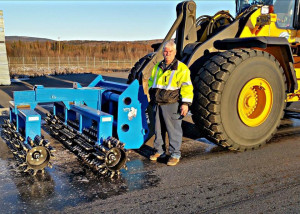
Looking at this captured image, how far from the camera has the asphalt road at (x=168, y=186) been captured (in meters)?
3.19

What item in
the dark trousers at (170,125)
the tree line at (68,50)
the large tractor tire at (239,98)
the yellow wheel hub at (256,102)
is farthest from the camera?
the tree line at (68,50)

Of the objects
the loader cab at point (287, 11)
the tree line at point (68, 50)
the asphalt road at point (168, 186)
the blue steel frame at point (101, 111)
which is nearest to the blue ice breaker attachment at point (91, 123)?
the blue steel frame at point (101, 111)

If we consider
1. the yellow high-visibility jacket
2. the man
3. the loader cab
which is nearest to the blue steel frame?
the man

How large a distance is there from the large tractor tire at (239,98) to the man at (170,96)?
45cm

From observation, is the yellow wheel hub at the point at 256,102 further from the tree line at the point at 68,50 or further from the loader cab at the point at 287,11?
the tree line at the point at 68,50

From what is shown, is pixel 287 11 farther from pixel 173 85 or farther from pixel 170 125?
pixel 170 125

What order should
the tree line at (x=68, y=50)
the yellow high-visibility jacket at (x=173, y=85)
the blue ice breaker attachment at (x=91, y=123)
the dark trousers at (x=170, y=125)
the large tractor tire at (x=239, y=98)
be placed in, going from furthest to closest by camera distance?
the tree line at (x=68, y=50), the large tractor tire at (x=239, y=98), the dark trousers at (x=170, y=125), the yellow high-visibility jacket at (x=173, y=85), the blue ice breaker attachment at (x=91, y=123)

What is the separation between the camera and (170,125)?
14.7 feet

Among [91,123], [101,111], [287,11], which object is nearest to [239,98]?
[101,111]

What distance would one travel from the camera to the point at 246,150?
16.6 feet

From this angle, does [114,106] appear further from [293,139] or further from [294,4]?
[294,4]

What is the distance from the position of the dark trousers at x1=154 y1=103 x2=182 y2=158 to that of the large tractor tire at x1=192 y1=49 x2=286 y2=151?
43 cm

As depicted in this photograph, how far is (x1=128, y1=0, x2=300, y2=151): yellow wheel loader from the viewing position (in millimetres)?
4617

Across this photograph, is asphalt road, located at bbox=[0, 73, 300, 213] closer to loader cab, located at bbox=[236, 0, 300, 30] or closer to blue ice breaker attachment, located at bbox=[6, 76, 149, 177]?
blue ice breaker attachment, located at bbox=[6, 76, 149, 177]
